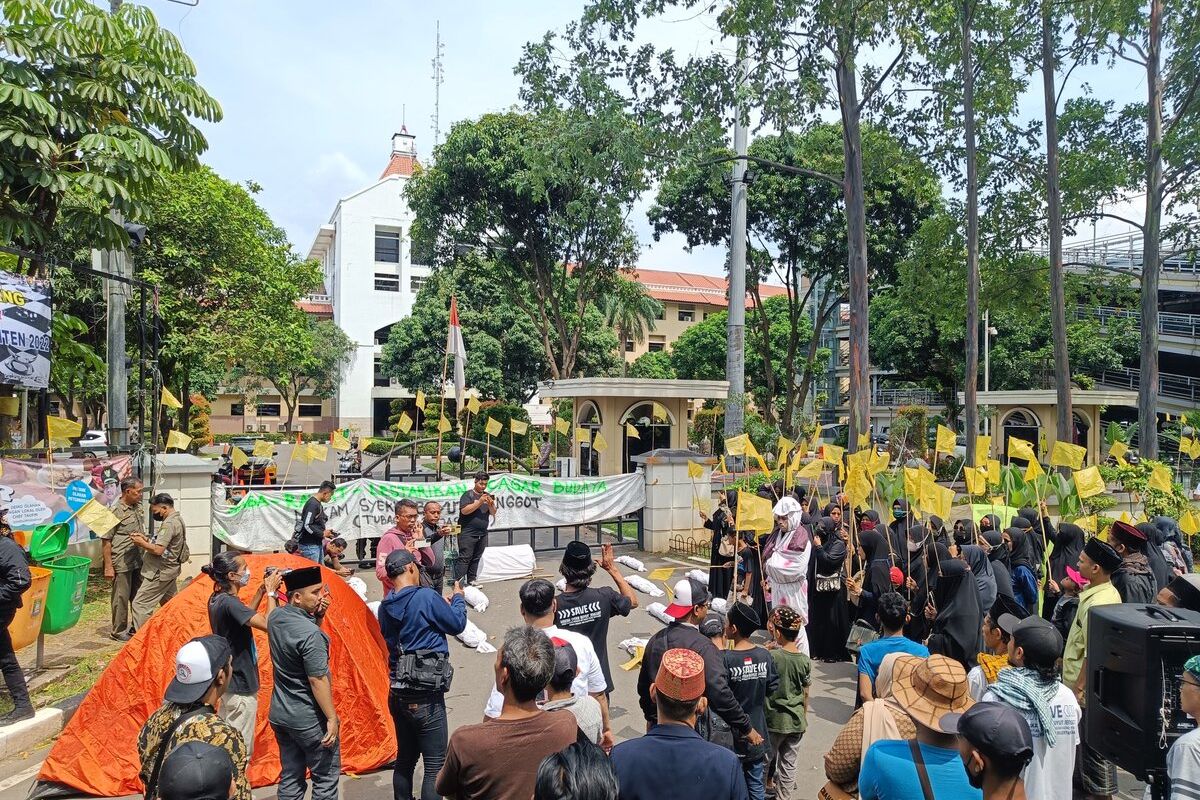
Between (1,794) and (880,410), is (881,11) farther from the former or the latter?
(880,410)

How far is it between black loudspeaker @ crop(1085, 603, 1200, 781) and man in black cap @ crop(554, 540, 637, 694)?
2529mm

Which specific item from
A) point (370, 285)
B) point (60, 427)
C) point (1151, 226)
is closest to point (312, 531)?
point (60, 427)

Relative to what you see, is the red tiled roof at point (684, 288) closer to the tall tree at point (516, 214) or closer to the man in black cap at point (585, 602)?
the tall tree at point (516, 214)

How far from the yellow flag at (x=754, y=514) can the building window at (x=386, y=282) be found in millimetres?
48072

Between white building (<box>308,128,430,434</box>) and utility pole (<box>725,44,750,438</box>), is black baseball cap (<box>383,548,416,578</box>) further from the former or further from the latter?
white building (<box>308,128,430,434</box>)

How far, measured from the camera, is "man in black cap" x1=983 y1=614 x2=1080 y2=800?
11.0ft

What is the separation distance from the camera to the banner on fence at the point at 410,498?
12.0m

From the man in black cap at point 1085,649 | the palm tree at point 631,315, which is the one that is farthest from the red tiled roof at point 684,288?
the man in black cap at point 1085,649

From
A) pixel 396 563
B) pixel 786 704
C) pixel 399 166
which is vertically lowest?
pixel 786 704

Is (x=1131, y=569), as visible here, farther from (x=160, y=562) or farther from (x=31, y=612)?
(x=160, y=562)

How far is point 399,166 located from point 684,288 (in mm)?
23054

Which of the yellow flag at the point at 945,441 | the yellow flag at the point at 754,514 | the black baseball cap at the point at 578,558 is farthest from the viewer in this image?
the yellow flag at the point at 945,441

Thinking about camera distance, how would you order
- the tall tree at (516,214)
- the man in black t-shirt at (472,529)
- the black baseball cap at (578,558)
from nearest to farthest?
the black baseball cap at (578,558)
the man in black t-shirt at (472,529)
the tall tree at (516,214)

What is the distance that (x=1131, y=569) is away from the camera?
565 centimetres
